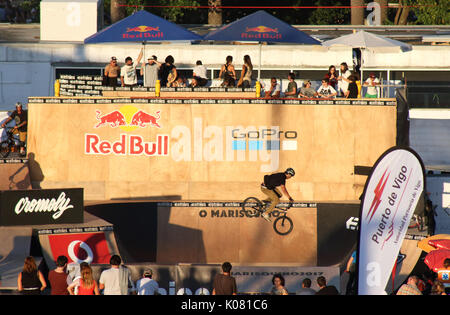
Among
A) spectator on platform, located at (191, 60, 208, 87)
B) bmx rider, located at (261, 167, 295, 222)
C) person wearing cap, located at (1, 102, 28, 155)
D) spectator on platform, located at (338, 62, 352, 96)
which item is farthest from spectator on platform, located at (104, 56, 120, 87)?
spectator on platform, located at (338, 62, 352, 96)

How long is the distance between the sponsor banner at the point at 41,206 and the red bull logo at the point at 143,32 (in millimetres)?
6012

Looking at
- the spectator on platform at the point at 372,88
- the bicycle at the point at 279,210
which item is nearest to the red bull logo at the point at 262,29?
the spectator on platform at the point at 372,88

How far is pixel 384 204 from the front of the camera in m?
16.8

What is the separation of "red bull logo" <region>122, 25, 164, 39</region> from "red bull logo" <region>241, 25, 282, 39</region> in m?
2.53

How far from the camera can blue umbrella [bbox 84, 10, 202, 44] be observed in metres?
24.2

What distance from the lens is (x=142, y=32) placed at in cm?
2433

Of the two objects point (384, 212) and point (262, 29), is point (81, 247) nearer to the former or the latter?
point (384, 212)

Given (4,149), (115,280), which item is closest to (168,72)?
(4,149)

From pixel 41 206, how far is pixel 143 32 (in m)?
6.83

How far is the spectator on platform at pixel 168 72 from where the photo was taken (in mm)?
25000

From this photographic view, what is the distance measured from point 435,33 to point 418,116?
21.6 feet

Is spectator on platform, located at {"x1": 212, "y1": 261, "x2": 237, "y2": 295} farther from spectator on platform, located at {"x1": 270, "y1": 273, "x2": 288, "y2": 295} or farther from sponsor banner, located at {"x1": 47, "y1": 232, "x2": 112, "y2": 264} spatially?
sponsor banner, located at {"x1": 47, "y1": 232, "x2": 112, "y2": 264}

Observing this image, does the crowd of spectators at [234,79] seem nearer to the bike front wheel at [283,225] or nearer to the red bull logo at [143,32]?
the red bull logo at [143,32]
